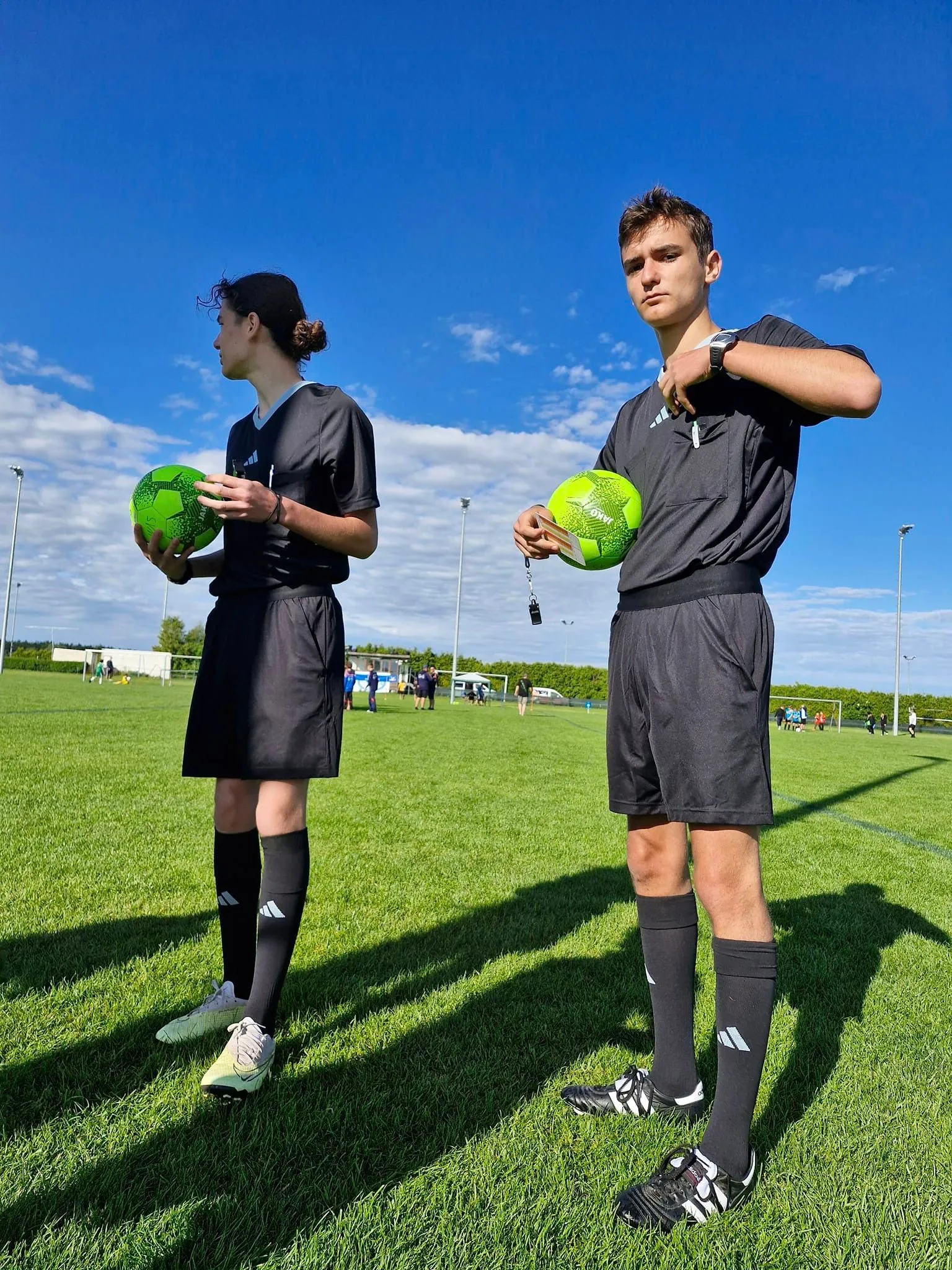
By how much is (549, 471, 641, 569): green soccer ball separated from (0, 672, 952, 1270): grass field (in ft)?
4.85

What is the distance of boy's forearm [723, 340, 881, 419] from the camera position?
165 centimetres

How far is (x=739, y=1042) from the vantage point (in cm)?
178

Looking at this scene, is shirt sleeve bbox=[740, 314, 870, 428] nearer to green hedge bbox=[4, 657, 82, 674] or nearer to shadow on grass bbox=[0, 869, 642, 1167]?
shadow on grass bbox=[0, 869, 642, 1167]

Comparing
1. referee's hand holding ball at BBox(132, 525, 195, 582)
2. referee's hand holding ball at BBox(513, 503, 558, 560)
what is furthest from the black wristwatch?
referee's hand holding ball at BBox(132, 525, 195, 582)

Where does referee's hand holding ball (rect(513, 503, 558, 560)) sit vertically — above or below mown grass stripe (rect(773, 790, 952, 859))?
above

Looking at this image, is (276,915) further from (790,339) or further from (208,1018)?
(790,339)

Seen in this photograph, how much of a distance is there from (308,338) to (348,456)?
0.47 m

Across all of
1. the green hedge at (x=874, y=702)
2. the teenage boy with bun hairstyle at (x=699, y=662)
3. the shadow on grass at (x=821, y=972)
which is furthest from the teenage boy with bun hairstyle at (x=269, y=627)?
the green hedge at (x=874, y=702)

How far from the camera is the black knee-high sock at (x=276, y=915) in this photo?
2.23 meters

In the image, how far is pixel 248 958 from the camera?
256 cm

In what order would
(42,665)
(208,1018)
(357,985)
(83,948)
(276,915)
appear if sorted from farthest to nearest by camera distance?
(42,665)
(83,948)
(357,985)
(208,1018)
(276,915)

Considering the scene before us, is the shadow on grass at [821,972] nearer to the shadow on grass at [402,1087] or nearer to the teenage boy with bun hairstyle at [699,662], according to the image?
the shadow on grass at [402,1087]

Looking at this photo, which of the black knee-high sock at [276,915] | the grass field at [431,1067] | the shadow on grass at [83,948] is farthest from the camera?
the shadow on grass at [83,948]

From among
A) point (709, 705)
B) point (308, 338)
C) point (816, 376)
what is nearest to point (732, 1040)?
point (709, 705)
